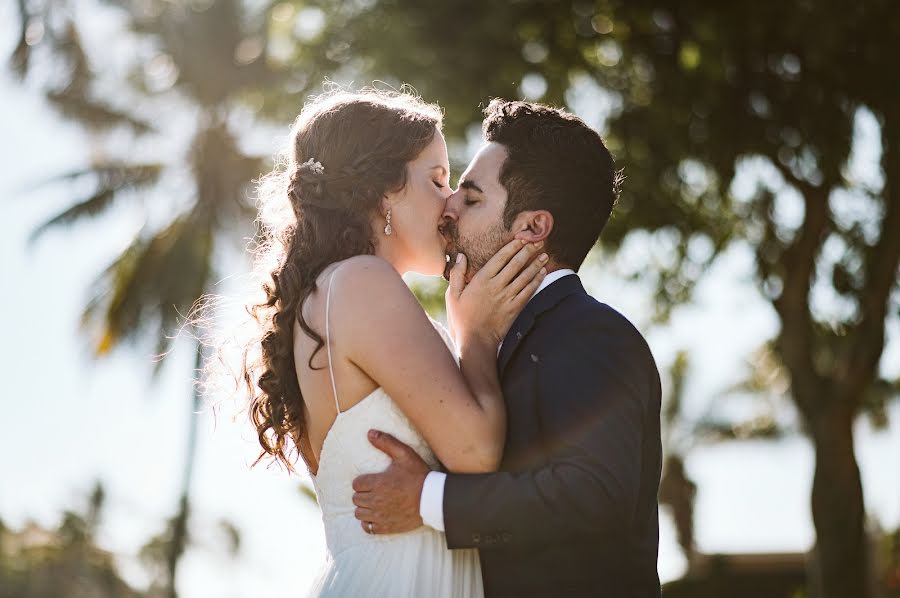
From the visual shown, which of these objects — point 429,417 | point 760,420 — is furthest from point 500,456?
point 760,420

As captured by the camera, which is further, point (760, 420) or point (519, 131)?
point (760, 420)

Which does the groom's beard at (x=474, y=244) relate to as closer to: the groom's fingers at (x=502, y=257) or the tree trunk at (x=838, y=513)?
the groom's fingers at (x=502, y=257)

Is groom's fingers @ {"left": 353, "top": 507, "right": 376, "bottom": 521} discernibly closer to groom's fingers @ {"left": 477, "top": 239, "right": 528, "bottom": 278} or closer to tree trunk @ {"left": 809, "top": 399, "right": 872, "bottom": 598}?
groom's fingers @ {"left": 477, "top": 239, "right": 528, "bottom": 278}

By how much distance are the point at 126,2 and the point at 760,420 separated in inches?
828

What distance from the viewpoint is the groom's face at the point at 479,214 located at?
4.21 meters

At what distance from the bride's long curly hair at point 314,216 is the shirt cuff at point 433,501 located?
2.02ft

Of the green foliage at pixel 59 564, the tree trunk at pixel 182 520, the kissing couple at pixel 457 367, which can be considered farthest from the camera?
the green foliage at pixel 59 564

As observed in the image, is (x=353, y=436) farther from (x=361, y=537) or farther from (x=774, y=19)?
(x=774, y=19)

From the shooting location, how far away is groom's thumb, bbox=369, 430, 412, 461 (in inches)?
148

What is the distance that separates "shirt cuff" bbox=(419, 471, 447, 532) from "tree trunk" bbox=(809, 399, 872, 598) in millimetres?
9071

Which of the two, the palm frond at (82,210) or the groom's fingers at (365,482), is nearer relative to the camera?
the groom's fingers at (365,482)

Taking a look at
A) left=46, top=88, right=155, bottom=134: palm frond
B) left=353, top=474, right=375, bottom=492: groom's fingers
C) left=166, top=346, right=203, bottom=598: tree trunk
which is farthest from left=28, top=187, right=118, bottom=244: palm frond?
left=353, top=474, right=375, bottom=492: groom's fingers

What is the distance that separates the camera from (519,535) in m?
3.53

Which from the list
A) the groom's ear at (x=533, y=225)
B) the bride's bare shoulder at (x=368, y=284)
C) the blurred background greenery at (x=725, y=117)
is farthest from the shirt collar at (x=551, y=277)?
the blurred background greenery at (x=725, y=117)
